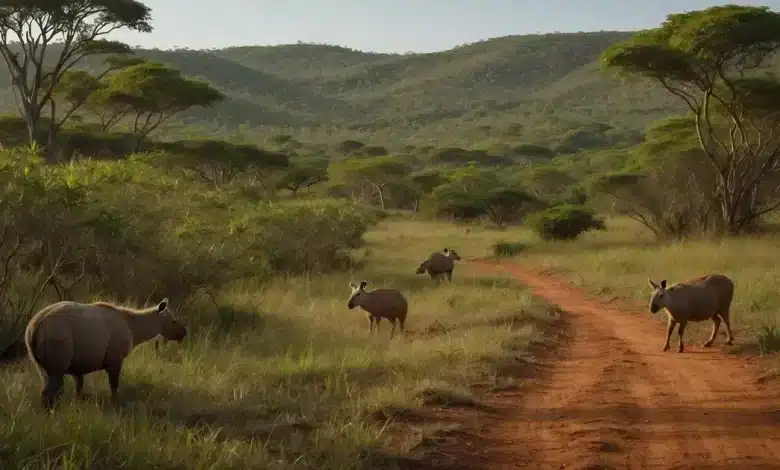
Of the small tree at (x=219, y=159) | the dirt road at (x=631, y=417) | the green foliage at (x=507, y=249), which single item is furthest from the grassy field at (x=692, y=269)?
the small tree at (x=219, y=159)

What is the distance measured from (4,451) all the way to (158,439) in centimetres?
97

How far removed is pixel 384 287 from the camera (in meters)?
18.9

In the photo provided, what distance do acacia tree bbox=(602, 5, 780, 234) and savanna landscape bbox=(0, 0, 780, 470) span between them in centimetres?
10

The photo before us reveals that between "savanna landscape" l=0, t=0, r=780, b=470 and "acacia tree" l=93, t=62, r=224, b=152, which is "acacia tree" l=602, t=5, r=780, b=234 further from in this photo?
"acacia tree" l=93, t=62, r=224, b=152

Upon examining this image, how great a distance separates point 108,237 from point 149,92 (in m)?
21.9

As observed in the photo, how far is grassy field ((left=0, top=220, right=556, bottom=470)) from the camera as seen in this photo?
15.5 ft

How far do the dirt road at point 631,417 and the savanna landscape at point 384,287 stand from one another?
4cm

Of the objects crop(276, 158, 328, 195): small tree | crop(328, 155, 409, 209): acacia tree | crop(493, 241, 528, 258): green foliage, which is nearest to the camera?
crop(493, 241, 528, 258): green foliage

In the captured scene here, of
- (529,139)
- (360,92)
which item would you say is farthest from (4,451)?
(360,92)

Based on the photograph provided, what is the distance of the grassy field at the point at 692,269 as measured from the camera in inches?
467

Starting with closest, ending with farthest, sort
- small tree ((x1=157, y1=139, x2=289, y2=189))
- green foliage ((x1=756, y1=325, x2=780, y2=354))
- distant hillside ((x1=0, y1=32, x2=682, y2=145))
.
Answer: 1. green foliage ((x1=756, y1=325, x2=780, y2=354))
2. small tree ((x1=157, y1=139, x2=289, y2=189))
3. distant hillside ((x1=0, y1=32, x2=682, y2=145))

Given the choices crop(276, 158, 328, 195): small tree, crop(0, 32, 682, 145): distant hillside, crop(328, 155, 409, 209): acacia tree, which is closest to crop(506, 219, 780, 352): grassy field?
crop(328, 155, 409, 209): acacia tree

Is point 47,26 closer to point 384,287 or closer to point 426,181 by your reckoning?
point 384,287

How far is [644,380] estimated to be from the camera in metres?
8.62
